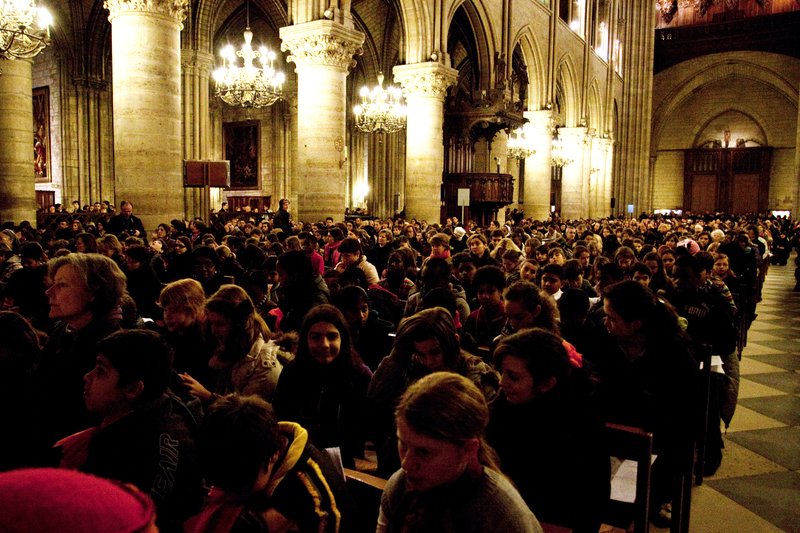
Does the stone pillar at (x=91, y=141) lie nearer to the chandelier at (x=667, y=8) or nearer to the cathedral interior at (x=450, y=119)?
the cathedral interior at (x=450, y=119)

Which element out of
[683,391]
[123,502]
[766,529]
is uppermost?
[123,502]

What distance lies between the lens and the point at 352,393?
3.42 meters

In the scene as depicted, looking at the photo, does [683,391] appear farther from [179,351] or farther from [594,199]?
[594,199]

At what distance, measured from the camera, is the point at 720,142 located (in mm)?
44062

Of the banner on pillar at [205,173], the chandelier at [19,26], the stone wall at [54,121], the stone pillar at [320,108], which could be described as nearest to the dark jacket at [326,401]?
the chandelier at [19,26]

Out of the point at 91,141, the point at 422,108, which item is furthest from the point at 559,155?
the point at 91,141

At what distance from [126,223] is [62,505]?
9.79 m

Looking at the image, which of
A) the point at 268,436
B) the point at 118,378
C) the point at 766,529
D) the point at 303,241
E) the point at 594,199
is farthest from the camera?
the point at 594,199

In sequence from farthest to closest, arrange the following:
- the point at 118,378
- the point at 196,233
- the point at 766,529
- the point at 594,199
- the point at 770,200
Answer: the point at 770,200
the point at 594,199
the point at 196,233
the point at 766,529
the point at 118,378

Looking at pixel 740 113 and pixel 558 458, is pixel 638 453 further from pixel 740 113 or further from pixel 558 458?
pixel 740 113

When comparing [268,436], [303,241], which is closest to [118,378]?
[268,436]

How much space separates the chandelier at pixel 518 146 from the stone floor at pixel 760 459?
56.8 feet

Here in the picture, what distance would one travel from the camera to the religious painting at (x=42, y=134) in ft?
76.8

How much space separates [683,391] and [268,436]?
7.84ft
